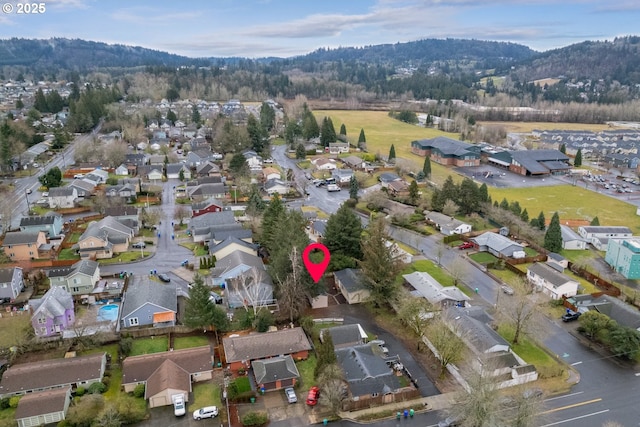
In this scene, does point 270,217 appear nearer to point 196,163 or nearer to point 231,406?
point 231,406

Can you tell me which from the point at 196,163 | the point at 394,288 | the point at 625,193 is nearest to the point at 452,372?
the point at 394,288

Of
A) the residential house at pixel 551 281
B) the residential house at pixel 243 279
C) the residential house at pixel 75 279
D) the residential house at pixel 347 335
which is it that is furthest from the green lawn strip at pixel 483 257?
the residential house at pixel 75 279

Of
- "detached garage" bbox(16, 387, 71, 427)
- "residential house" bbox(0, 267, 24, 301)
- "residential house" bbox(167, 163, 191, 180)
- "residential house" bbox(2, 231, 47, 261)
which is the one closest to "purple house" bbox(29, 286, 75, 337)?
"residential house" bbox(0, 267, 24, 301)

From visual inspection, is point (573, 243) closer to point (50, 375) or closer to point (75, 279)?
point (50, 375)

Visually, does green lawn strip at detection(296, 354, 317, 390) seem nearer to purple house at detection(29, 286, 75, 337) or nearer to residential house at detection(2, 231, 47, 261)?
purple house at detection(29, 286, 75, 337)

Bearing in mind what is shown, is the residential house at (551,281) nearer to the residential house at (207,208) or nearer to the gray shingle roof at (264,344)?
the gray shingle roof at (264,344)

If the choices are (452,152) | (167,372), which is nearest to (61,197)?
(167,372)
